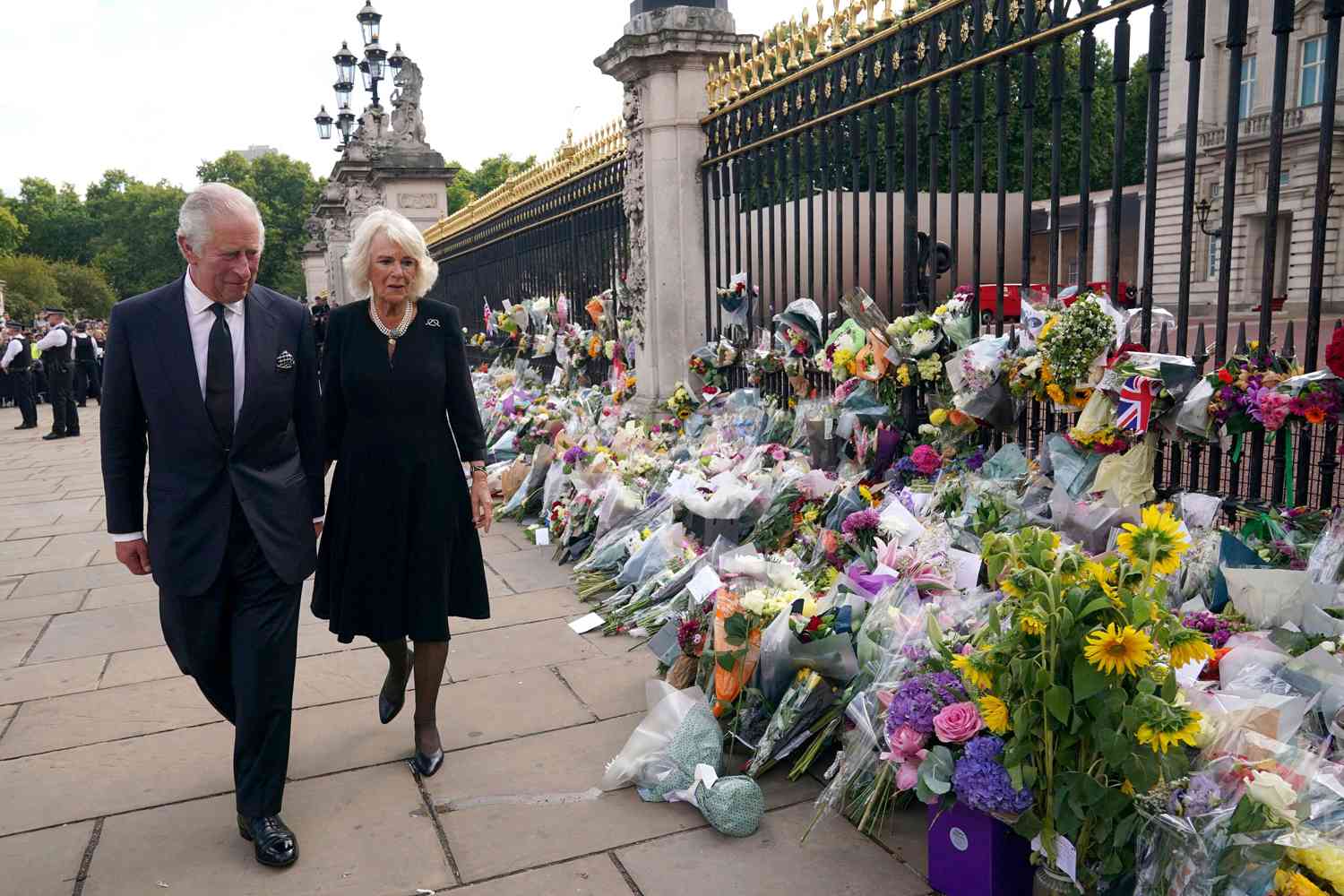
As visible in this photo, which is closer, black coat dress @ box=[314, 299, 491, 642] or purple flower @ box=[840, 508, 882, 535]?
black coat dress @ box=[314, 299, 491, 642]

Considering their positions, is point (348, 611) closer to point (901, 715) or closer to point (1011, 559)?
point (901, 715)

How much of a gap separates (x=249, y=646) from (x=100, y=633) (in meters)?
2.86

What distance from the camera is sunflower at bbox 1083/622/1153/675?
212 cm

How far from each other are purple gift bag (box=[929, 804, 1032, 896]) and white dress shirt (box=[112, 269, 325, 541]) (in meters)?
2.16

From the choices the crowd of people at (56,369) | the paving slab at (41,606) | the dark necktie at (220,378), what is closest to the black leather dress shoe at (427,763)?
the dark necktie at (220,378)

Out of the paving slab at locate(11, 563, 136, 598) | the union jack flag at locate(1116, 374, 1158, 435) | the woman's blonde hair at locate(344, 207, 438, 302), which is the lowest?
the paving slab at locate(11, 563, 136, 598)

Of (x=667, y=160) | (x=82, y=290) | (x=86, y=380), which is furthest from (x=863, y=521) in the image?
(x=82, y=290)

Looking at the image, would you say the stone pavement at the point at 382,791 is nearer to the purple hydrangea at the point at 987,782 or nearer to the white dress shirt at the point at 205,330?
the purple hydrangea at the point at 987,782

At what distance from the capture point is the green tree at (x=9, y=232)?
221 ft

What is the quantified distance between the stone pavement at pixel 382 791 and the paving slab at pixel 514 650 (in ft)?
0.04

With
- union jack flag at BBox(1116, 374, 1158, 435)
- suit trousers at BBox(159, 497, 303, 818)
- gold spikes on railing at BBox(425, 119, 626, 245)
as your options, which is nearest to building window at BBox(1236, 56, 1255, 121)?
gold spikes on railing at BBox(425, 119, 626, 245)

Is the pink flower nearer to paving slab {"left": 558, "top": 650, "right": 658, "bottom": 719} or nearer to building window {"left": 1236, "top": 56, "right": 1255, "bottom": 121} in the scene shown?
paving slab {"left": 558, "top": 650, "right": 658, "bottom": 719}

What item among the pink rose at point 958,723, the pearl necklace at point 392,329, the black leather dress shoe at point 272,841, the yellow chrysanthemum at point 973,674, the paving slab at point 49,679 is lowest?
the paving slab at point 49,679

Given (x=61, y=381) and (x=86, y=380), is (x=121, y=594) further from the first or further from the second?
(x=86, y=380)
